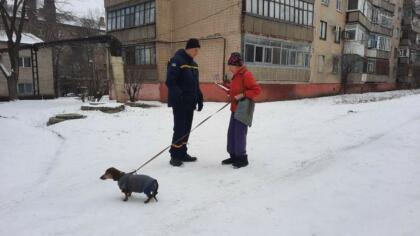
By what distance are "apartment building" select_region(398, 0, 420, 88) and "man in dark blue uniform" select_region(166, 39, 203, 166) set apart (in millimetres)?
45603

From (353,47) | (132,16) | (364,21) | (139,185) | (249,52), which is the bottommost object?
(139,185)

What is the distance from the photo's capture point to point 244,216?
361 centimetres

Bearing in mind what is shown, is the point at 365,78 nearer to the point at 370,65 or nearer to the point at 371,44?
the point at 370,65

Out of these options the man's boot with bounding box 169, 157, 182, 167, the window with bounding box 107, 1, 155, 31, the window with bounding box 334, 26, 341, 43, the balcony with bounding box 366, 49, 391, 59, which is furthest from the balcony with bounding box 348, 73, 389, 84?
the man's boot with bounding box 169, 157, 182, 167

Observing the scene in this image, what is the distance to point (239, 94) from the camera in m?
5.36

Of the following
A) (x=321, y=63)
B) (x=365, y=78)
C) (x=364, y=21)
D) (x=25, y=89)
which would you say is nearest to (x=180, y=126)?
(x=321, y=63)

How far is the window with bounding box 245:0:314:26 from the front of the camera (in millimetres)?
19944

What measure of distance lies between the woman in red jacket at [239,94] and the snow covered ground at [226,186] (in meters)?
0.32

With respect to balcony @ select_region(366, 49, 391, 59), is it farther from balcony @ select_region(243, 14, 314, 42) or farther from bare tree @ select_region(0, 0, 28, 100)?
bare tree @ select_region(0, 0, 28, 100)

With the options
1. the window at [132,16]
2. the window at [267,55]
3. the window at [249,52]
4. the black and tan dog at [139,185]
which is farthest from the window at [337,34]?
the black and tan dog at [139,185]

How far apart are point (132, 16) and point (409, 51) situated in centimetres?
3735

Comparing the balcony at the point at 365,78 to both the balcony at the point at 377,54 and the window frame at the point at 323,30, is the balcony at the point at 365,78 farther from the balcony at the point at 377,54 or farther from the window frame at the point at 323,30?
the window frame at the point at 323,30

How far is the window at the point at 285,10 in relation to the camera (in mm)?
19944

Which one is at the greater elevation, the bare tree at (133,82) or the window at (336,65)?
the window at (336,65)
